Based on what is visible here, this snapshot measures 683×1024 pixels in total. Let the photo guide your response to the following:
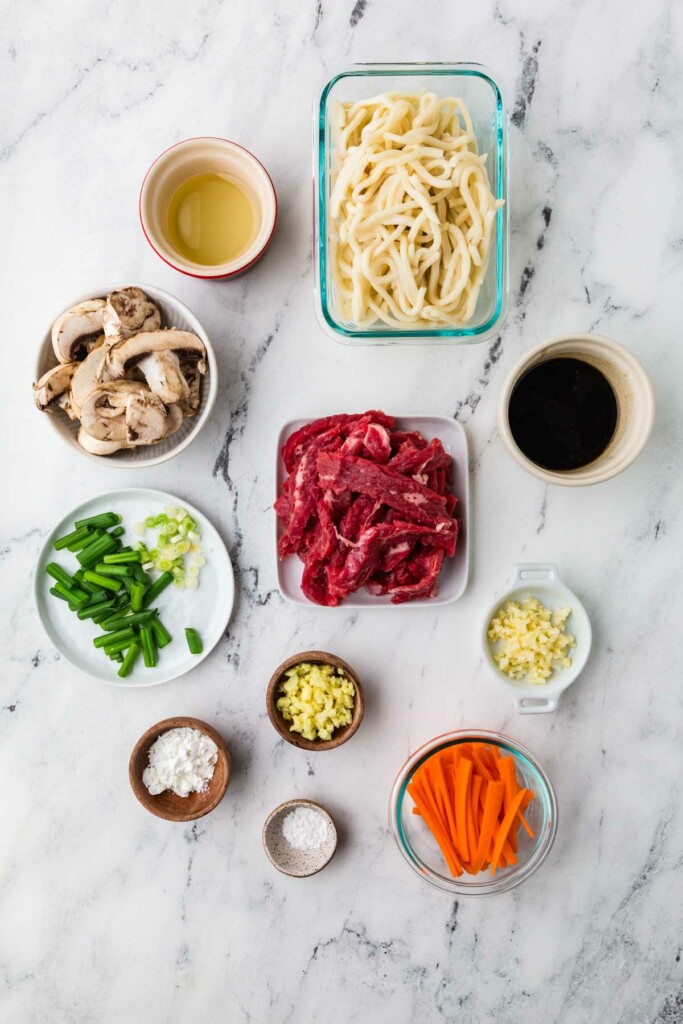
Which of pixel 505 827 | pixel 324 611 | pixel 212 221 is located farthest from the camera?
pixel 324 611

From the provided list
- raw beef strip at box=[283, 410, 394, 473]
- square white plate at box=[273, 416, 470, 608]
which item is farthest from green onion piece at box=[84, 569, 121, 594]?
raw beef strip at box=[283, 410, 394, 473]

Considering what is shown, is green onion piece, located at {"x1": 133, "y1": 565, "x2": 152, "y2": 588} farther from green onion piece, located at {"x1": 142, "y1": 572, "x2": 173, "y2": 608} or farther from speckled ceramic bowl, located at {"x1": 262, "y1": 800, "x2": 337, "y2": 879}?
speckled ceramic bowl, located at {"x1": 262, "y1": 800, "x2": 337, "y2": 879}

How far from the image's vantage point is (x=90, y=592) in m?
2.22

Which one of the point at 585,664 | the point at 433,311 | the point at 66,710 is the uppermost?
the point at 433,311

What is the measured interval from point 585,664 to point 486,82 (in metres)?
1.64

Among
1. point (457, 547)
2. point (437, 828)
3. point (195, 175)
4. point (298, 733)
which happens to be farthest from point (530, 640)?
point (195, 175)

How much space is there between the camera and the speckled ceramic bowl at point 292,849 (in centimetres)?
215

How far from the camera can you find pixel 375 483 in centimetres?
202

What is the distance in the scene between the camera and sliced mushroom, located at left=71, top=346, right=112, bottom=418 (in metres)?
1.99

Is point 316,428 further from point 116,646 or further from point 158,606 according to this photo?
point 116,646

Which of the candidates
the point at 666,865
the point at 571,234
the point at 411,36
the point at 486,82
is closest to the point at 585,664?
the point at 666,865

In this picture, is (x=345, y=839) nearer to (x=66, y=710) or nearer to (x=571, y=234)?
(x=66, y=710)

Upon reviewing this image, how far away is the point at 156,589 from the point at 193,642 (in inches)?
7.5

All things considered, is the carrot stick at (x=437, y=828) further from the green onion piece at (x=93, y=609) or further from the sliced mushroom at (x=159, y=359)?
the sliced mushroom at (x=159, y=359)
